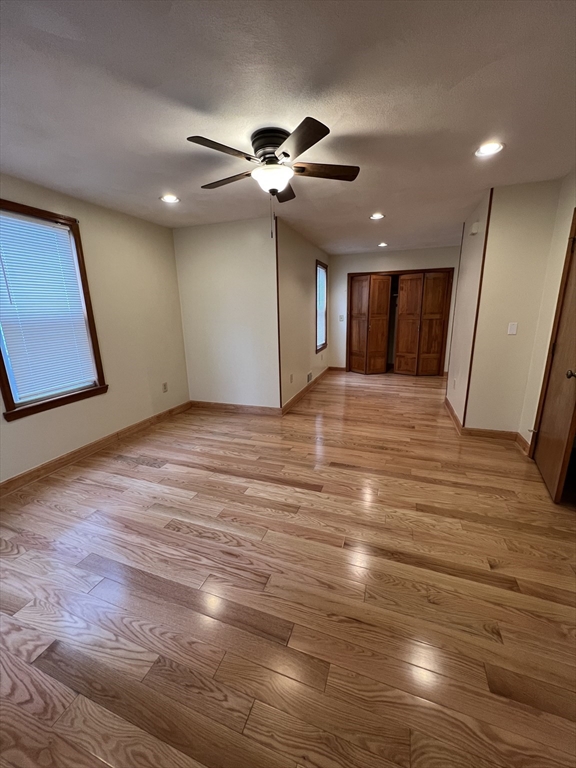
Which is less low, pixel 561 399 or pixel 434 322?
pixel 434 322

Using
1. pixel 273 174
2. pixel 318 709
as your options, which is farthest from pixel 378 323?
pixel 318 709

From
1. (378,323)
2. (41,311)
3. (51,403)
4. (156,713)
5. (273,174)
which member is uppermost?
(273,174)

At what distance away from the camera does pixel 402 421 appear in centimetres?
379

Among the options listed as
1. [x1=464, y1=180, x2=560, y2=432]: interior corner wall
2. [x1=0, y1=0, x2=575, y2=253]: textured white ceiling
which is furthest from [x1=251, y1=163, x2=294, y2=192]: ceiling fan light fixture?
[x1=464, y1=180, x2=560, y2=432]: interior corner wall

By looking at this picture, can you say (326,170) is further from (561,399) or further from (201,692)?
(201,692)

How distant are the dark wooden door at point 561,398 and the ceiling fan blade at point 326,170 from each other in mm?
1851

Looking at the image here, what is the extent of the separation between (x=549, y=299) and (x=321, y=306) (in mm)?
3696

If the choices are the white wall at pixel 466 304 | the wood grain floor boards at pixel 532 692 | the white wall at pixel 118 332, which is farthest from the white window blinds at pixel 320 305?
the wood grain floor boards at pixel 532 692

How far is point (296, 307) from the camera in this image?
4355 millimetres

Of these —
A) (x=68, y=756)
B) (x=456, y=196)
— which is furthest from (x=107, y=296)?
(x=456, y=196)

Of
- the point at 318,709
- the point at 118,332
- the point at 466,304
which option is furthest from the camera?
the point at 466,304

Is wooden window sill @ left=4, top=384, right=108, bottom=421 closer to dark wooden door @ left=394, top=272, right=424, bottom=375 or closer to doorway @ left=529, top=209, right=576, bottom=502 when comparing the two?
doorway @ left=529, top=209, right=576, bottom=502

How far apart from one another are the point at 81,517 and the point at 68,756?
1.39 meters

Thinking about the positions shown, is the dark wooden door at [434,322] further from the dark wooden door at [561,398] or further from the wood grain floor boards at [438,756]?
the wood grain floor boards at [438,756]
